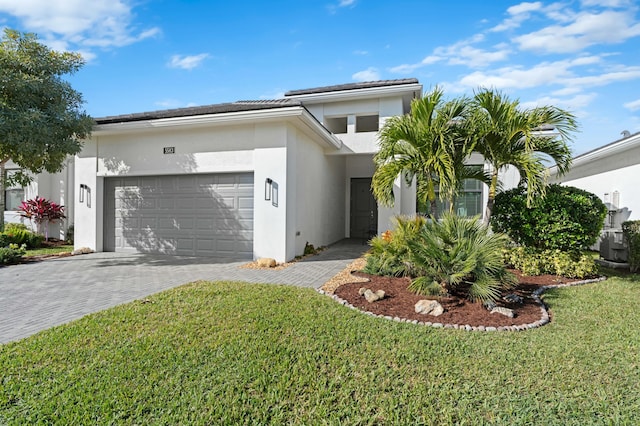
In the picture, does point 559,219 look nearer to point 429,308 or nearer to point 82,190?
point 429,308

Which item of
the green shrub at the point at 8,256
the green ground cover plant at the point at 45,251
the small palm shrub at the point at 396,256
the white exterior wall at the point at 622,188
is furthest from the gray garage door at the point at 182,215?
the white exterior wall at the point at 622,188

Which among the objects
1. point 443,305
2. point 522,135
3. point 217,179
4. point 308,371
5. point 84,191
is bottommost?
point 308,371

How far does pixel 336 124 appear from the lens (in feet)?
50.1

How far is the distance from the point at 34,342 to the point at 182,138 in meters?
7.42

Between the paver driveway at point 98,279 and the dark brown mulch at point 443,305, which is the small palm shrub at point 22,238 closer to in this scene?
the paver driveway at point 98,279

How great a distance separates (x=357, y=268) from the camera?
27.4ft

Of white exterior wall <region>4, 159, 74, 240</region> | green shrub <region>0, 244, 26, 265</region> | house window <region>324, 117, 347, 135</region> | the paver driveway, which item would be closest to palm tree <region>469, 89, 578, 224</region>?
the paver driveway

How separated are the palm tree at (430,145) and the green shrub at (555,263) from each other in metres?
2.33

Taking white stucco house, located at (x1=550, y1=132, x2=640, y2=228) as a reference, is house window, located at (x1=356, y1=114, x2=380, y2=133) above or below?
above

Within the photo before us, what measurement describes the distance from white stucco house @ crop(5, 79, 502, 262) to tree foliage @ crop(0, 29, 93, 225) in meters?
1.13

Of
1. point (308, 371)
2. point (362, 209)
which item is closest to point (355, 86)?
point (362, 209)

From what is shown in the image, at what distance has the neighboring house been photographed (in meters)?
9.98

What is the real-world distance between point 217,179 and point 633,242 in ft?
35.8

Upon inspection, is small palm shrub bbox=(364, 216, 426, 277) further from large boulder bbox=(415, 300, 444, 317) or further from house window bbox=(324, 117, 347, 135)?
house window bbox=(324, 117, 347, 135)
